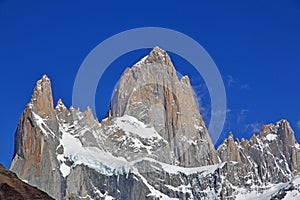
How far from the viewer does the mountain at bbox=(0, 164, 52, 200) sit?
96.9 m

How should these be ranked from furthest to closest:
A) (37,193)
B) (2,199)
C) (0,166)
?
(0,166) < (37,193) < (2,199)

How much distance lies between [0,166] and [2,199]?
1569 centimetres

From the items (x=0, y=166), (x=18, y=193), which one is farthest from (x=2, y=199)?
(x=0, y=166)

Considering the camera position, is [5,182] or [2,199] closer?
[2,199]

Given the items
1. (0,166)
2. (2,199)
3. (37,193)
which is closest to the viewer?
(2,199)

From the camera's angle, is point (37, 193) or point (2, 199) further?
point (37, 193)

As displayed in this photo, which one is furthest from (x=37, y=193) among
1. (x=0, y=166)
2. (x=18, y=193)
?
(x=0, y=166)

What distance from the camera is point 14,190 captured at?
325 feet

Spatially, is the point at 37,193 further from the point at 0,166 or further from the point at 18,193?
the point at 0,166

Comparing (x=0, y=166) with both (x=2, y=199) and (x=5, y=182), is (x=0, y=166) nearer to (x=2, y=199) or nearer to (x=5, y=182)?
(x=5, y=182)

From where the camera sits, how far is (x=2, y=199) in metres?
94.3

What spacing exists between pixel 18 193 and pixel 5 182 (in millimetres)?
4729

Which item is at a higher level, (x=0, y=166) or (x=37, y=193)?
(x=0, y=166)

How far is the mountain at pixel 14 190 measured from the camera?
96875 mm
